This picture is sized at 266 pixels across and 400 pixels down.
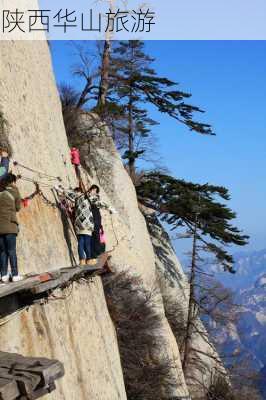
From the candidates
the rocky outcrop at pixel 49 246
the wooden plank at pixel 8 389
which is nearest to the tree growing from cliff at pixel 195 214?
the rocky outcrop at pixel 49 246

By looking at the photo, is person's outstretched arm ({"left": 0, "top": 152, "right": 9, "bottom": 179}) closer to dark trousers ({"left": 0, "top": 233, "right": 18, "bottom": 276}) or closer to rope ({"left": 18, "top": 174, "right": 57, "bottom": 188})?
rope ({"left": 18, "top": 174, "right": 57, "bottom": 188})

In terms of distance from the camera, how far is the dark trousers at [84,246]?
1108cm

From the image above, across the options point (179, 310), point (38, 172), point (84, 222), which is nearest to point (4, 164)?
point (38, 172)

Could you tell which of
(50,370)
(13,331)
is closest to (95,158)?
(13,331)

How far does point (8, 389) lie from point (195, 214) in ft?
65.8

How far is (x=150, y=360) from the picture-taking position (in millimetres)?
19141

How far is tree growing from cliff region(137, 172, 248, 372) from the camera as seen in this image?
24.6 m

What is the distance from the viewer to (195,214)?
81.7 feet

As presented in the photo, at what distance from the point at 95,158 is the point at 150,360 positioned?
801cm

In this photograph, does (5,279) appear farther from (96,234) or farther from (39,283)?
(96,234)

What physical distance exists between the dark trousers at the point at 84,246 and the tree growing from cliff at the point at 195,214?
1325 centimetres

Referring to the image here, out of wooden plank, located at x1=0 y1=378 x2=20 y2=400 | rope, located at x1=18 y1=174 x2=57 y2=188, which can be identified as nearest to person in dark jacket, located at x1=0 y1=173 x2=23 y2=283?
rope, located at x1=18 y1=174 x2=57 y2=188

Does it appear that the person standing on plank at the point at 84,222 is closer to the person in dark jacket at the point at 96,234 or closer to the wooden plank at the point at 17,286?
the person in dark jacket at the point at 96,234

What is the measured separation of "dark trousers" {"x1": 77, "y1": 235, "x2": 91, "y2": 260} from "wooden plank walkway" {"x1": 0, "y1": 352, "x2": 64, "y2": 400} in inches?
192
